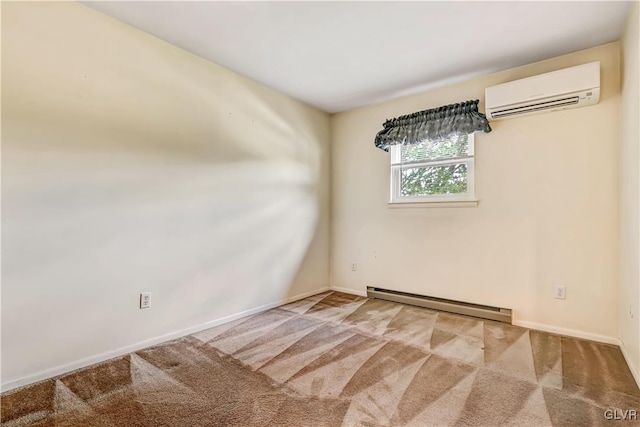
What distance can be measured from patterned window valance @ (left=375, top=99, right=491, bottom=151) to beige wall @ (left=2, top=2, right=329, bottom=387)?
1.33 metres

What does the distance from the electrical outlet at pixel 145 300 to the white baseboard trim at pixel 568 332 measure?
3109 mm

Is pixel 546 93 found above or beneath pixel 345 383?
above

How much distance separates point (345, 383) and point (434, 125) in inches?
98.8

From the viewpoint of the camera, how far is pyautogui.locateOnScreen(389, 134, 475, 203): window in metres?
3.10

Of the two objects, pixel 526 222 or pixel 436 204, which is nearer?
pixel 526 222

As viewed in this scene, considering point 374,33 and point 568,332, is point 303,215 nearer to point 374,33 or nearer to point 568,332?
point 374,33

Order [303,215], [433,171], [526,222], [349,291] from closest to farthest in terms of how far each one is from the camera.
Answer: [526,222] < [433,171] < [303,215] < [349,291]

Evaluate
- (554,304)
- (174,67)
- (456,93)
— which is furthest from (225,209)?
(554,304)

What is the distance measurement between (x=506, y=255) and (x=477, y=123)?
4.13 ft

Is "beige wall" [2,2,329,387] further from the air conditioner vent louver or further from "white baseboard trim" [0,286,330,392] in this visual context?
the air conditioner vent louver

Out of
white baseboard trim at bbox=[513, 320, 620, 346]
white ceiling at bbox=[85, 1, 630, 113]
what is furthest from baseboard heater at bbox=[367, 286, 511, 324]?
white ceiling at bbox=[85, 1, 630, 113]

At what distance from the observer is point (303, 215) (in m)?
3.64

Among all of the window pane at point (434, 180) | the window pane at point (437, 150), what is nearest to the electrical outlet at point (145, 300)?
the window pane at point (434, 180)

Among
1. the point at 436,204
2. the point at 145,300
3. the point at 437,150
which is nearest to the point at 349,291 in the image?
the point at 436,204
